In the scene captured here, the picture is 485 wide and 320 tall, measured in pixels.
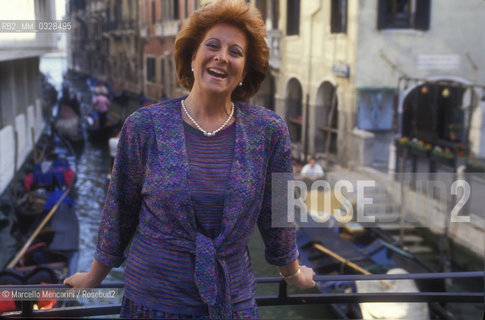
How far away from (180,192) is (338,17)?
6.87 metres

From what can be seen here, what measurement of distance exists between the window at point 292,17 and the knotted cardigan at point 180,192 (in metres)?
7.49

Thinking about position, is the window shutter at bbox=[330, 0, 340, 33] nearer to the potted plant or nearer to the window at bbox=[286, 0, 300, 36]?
the window at bbox=[286, 0, 300, 36]

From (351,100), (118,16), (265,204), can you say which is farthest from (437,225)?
(118,16)

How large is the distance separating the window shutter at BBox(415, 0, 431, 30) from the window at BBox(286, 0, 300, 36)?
187 cm

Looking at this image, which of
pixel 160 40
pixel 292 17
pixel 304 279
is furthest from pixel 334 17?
pixel 304 279

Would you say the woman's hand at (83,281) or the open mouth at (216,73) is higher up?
the open mouth at (216,73)

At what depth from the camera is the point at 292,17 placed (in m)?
8.37

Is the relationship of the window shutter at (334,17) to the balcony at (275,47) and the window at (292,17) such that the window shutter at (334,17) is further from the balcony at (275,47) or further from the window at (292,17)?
the balcony at (275,47)

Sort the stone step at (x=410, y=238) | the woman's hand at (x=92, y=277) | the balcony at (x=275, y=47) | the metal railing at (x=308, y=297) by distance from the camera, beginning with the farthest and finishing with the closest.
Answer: the balcony at (x=275, y=47)
the stone step at (x=410, y=238)
the metal railing at (x=308, y=297)
the woman's hand at (x=92, y=277)

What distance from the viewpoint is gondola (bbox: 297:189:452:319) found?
4.38 meters

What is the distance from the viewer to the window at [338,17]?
7207mm

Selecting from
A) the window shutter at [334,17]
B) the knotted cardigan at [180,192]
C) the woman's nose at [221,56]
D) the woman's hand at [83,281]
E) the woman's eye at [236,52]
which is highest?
the window shutter at [334,17]

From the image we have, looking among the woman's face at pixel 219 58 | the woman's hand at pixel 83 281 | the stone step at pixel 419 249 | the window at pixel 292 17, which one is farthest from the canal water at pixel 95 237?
the woman's face at pixel 219 58

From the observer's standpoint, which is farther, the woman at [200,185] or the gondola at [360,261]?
the gondola at [360,261]
